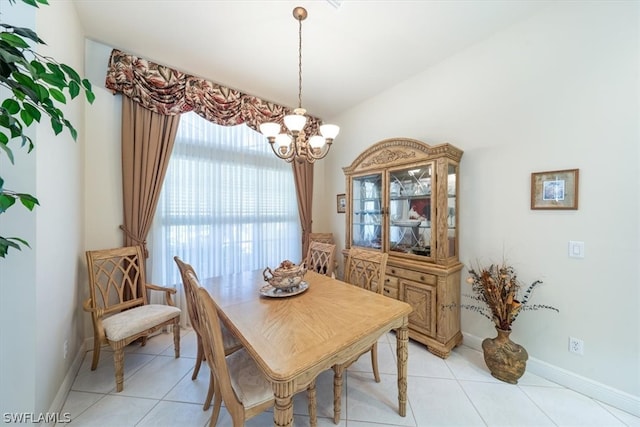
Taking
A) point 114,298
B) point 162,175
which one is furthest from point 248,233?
point 114,298

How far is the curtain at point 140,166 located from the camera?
230cm

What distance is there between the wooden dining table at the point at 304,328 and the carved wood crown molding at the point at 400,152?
4.69ft

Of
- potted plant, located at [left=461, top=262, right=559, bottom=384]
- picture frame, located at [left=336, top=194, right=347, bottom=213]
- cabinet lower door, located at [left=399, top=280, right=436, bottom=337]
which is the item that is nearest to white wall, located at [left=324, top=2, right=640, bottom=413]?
potted plant, located at [left=461, top=262, right=559, bottom=384]

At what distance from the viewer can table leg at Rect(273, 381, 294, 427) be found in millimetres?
934

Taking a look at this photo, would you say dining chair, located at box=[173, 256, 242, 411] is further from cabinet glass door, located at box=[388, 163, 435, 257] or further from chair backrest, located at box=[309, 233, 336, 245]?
chair backrest, located at box=[309, 233, 336, 245]

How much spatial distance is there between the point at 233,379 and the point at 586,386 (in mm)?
2430

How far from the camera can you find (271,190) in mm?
3301

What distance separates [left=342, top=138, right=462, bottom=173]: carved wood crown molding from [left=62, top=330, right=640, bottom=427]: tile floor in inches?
73.6

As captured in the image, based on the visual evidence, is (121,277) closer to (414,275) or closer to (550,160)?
(414,275)

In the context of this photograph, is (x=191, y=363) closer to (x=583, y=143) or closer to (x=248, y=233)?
(x=248, y=233)

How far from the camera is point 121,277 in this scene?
2.30 metres

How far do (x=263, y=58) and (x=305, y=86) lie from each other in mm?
642

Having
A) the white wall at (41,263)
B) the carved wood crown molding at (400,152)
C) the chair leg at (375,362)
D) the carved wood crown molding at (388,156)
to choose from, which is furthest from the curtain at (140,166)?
the chair leg at (375,362)

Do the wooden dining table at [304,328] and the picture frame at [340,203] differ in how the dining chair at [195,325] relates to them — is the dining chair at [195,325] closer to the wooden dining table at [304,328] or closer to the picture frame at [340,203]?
the wooden dining table at [304,328]
